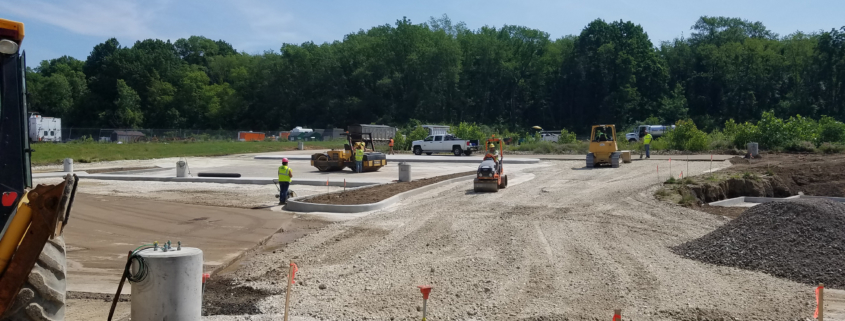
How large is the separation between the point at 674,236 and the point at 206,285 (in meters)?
8.94

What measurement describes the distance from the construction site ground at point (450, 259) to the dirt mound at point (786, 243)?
0.40 meters

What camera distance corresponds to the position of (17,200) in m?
5.29

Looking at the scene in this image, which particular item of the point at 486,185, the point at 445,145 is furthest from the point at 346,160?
the point at 445,145

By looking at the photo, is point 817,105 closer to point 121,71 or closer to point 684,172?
point 684,172

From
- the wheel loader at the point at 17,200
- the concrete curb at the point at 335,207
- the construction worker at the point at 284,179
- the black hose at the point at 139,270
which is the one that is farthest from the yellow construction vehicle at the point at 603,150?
the wheel loader at the point at 17,200

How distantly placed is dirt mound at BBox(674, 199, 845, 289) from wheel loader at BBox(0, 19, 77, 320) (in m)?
9.50

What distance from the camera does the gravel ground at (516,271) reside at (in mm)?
8047

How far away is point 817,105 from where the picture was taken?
86.6 metres

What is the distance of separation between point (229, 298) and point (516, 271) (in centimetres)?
406

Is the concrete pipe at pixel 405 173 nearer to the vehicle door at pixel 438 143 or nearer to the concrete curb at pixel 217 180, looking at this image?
the concrete curb at pixel 217 180

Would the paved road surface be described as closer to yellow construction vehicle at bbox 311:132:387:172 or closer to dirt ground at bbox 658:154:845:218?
dirt ground at bbox 658:154:845:218

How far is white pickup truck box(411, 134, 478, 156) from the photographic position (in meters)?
48.3

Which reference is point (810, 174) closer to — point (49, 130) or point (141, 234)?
point (141, 234)

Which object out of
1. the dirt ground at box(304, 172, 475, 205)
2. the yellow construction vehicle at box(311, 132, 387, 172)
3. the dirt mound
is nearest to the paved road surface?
the dirt ground at box(304, 172, 475, 205)
